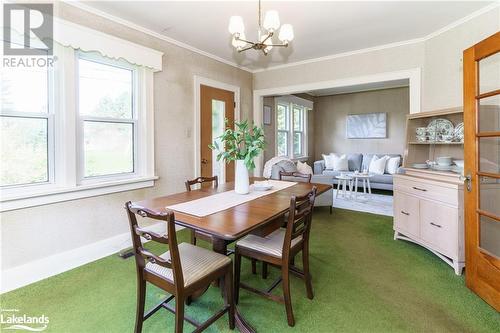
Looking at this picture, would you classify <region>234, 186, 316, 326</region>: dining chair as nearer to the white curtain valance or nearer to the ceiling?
the ceiling

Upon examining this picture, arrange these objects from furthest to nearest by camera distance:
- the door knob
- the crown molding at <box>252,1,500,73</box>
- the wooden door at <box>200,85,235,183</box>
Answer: the wooden door at <box>200,85,235,183</box> → the crown molding at <box>252,1,500,73</box> → the door knob

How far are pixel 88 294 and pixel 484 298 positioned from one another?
2.99m

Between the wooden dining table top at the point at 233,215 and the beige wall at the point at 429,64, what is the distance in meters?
2.23

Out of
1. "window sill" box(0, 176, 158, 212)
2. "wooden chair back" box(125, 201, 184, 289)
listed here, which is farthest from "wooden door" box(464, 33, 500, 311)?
"window sill" box(0, 176, 158, 212)

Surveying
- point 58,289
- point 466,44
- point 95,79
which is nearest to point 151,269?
point 58,289

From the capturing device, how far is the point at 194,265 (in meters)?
1.56

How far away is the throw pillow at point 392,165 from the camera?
5990 mm

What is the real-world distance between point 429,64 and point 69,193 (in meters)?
4.38

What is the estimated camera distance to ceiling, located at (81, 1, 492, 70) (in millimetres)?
2635

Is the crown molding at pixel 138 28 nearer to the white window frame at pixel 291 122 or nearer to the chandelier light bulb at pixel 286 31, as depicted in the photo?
the chandelier light bulb at pixel 286 31

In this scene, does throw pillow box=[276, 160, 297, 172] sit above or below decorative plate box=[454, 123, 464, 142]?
below

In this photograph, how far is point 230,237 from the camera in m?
1.30

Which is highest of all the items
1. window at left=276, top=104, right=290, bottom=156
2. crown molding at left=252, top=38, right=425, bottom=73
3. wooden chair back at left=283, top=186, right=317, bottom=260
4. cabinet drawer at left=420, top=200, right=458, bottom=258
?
crown molding at left=252, top=38, right=425, bottom=73

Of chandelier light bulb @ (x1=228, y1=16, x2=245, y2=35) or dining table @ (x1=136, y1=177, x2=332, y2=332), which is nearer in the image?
dining table @ (x1=136, y1=177, x2=332, y2=332)
